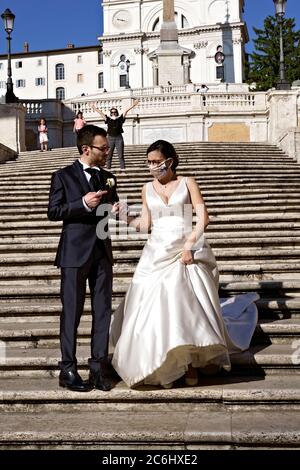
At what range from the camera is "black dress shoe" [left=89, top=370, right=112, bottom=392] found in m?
5.08

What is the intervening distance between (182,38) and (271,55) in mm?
13901

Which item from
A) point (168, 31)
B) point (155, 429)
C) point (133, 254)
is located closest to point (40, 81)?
point (168, 31)

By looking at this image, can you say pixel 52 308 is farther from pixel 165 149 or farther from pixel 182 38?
pixel 182 38

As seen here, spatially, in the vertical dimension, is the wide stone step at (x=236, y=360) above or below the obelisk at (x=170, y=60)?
below

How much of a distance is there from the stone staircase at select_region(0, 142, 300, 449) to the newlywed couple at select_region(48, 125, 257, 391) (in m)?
0.21

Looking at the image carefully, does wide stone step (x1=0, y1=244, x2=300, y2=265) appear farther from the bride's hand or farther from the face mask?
the bride's hand

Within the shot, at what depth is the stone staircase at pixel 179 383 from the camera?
4.48 m

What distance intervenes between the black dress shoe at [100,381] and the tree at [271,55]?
53119mm

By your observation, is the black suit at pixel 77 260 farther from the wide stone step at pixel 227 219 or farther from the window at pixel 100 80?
the window at pixel 100 80

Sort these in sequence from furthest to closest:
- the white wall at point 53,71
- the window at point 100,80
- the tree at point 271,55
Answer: the white wall at point 53,71
the window at point 100,80
the tree at point 271,55

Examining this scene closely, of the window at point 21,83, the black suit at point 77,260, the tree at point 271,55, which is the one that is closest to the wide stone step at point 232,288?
the black suit at point 77,260

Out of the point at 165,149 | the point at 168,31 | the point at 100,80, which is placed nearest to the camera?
the point at 165,149

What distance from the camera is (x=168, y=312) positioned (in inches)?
195

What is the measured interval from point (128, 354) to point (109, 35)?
72.5 metres
